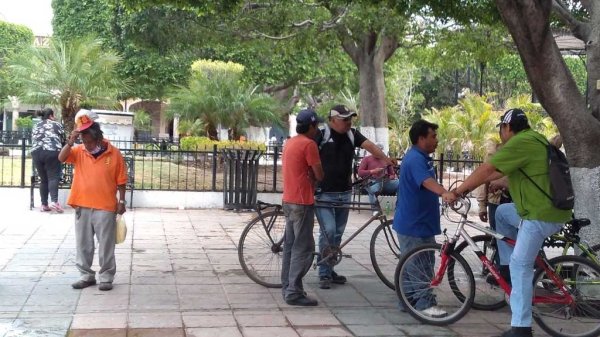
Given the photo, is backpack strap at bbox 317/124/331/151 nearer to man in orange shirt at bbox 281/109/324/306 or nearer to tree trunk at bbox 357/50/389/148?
man in orange shirt at bbox 281/109/324/306

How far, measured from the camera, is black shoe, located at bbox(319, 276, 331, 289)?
296 inches

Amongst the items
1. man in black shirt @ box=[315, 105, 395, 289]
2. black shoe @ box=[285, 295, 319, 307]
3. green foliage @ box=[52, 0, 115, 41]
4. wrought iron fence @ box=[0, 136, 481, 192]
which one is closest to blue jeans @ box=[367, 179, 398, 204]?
man in black shirt @ box=[315, 105, 395, 289]

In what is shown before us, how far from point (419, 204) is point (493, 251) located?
1.03m

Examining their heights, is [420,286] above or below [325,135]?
below

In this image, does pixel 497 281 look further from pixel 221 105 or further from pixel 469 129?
pixel 469 129

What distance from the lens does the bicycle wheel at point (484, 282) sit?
21.9 feet

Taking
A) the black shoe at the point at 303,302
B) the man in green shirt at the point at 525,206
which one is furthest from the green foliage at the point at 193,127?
the man in green shirt at the point at 525,206

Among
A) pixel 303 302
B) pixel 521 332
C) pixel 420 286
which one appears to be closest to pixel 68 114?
pixel 303 302

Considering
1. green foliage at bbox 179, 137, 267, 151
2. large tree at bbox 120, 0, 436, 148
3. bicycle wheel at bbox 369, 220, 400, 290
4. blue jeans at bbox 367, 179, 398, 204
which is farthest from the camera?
green foliage at bbox 179, 137, 267, 151

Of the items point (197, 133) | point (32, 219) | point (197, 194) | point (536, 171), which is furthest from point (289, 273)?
point (197, 133)

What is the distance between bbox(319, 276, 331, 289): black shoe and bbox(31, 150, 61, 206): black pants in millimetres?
6555

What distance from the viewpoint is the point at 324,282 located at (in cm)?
753

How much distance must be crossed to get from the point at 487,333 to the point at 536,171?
145cm

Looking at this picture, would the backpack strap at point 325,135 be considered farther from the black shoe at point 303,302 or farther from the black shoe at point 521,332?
the black shoe at point 521,332
